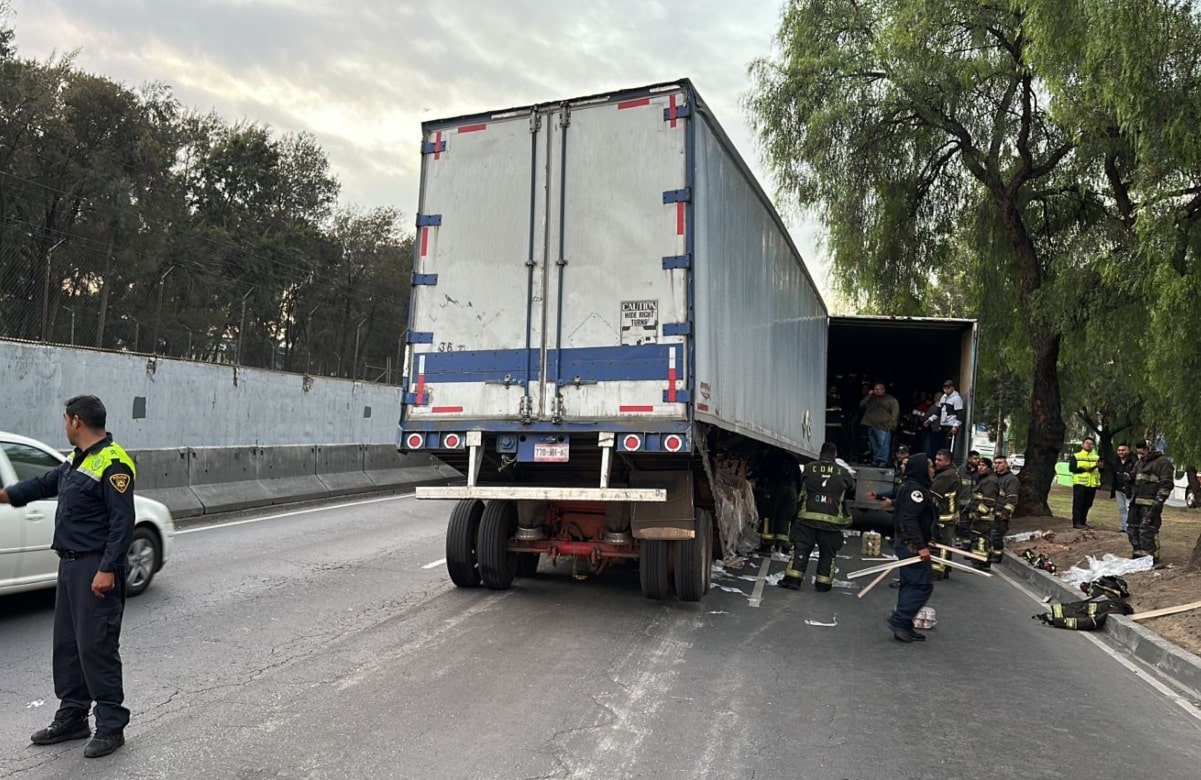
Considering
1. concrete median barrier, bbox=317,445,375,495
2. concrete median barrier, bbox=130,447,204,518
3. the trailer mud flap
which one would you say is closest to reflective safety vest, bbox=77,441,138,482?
the trailer mud flap

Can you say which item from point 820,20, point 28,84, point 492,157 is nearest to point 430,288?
point 492,157

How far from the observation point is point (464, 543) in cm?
776

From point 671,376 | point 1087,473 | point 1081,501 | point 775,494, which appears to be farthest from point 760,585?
point 1081,501

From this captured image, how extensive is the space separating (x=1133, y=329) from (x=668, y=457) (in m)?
10.1

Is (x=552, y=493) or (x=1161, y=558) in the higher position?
(x=552, y=493)

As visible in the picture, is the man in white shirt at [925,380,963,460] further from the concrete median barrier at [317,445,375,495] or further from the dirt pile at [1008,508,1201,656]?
the concrete median barrier at [317,445,375,495]

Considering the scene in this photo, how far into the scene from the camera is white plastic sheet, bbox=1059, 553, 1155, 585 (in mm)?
10383

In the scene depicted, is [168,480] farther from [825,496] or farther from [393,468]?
[825,496]

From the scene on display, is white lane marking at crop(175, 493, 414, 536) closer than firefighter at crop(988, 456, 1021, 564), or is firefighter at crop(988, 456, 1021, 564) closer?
white lane marking at crop(175, 493, 414, 536)

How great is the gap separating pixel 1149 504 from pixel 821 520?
5.74 metres

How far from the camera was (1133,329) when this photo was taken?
13211mm

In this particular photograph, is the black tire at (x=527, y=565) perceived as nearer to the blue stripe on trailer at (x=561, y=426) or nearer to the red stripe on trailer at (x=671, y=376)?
the blue stripe on trailer at (x=561, y=426)

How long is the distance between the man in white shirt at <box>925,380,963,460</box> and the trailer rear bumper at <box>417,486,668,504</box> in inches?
341

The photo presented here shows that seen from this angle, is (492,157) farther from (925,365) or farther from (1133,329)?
(925,365)
